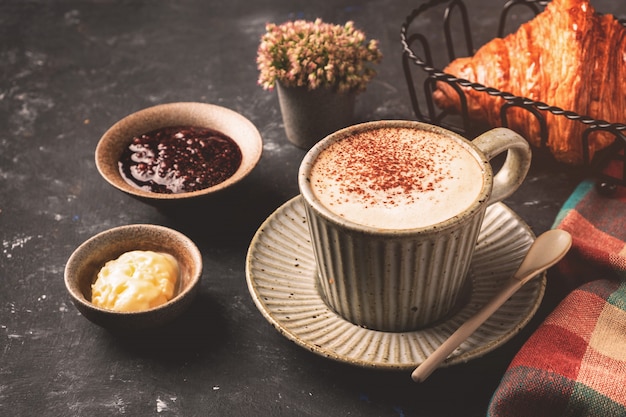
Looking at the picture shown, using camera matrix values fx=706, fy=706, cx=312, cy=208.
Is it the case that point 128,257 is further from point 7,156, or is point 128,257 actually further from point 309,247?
point 7,156

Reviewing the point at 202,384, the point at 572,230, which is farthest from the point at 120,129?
the point at 572,230

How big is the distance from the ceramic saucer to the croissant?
0.90ft

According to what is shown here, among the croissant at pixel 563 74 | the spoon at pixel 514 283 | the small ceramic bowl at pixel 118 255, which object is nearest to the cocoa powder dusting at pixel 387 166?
the spoon at pixel 514 283

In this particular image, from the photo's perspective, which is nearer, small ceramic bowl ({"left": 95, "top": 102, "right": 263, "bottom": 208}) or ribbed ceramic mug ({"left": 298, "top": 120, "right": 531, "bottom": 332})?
ribbed ceramic mug ({"left": 298, "top": 120, "right": 531, "bottom": 332})

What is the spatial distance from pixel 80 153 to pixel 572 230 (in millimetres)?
1132

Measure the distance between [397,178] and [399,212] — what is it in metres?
0.08

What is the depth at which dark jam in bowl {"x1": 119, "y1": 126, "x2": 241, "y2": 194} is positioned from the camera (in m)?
1.43

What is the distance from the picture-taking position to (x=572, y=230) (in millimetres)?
1307

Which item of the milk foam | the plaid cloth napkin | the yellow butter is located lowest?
the plaid cloth napkin

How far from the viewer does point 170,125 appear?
1599 mm

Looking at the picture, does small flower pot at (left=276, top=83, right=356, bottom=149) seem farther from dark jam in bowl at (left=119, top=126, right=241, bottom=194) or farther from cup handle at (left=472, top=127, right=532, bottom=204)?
cup handle at (left=472, top=127, right=532, bottom=204)

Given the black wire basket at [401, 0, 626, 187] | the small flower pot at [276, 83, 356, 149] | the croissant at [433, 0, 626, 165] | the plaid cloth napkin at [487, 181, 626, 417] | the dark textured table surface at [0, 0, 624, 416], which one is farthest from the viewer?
the small flower pot at [276, 83, 356, 149]

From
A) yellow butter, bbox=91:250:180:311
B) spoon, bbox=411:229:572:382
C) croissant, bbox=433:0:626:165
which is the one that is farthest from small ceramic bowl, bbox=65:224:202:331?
croissant, bbox=433:0:626:165

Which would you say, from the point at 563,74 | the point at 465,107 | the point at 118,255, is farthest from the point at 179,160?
the point at 563,74
